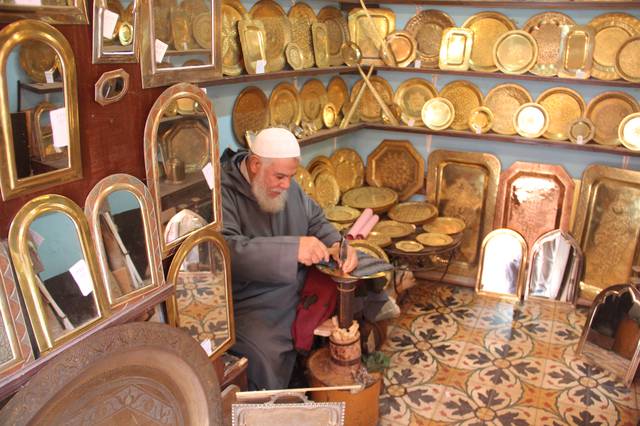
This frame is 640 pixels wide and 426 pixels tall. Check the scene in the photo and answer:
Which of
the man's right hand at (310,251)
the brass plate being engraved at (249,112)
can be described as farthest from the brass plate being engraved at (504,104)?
the man's right hand at (310,251)

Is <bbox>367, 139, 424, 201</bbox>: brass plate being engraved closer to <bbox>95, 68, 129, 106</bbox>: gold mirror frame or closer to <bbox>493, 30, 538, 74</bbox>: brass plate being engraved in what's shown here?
<bbox>493, 30, 538, 74</bbox>: brass plate being engraved

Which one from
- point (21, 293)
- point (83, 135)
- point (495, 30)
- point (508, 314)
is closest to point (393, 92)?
point (495, 30)

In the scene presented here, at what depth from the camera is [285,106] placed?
3.15 metres

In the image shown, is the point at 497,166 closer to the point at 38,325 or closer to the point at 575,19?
the point at 575,19

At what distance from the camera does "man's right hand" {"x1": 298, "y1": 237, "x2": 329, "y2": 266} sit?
2127 millimetres

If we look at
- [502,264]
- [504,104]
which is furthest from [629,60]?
[502,264]

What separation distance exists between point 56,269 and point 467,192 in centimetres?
301

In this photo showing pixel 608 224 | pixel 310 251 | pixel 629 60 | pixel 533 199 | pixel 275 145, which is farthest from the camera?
pixel 533 199

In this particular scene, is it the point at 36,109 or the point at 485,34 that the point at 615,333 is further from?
the point at 36,109

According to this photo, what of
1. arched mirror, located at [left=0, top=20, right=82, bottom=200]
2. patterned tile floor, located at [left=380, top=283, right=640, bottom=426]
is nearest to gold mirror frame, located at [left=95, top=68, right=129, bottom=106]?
arched mirror, located at [left=0, top=20, right=82, bottom=200]

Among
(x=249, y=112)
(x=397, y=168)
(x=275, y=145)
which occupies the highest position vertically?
(x=249, y=112)

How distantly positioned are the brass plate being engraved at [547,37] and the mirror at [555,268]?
3.42 ft

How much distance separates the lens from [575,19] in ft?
10.5

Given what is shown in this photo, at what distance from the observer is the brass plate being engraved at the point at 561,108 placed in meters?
3.31
